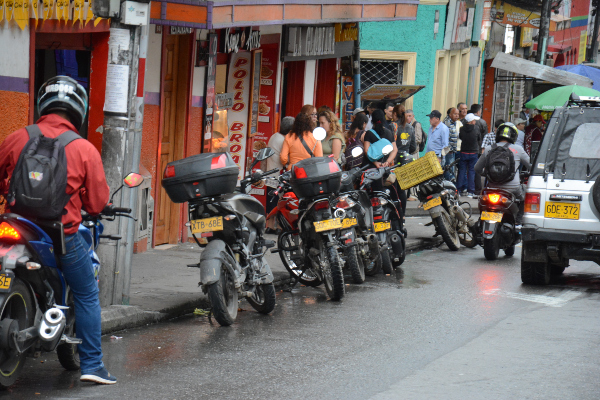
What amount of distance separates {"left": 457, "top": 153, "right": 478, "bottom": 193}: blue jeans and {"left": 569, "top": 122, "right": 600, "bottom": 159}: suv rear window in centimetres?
1132

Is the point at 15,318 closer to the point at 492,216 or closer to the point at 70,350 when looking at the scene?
the point at 70,350

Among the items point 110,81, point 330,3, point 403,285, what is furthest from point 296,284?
point 330,3

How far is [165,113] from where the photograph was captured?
12.6m

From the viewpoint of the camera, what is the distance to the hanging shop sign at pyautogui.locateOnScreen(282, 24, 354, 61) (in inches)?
632

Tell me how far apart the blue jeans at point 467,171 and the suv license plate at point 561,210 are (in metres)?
11.8

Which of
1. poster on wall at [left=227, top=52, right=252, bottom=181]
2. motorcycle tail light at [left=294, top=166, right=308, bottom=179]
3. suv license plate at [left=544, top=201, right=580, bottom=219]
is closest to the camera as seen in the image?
motorcycle tail light at [left=294, top=166, right=308, bottom=179]

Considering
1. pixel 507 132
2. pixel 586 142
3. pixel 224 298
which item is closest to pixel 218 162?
pixel 224 298

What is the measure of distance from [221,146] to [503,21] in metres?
17.6

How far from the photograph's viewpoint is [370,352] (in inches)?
284

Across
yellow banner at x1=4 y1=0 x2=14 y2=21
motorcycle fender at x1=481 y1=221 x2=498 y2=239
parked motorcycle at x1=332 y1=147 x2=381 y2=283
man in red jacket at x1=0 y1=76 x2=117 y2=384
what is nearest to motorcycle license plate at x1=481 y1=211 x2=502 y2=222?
motorcycle fender at x1=481 y1=221 x2=498 y2=239

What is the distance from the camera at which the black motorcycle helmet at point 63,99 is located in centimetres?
586

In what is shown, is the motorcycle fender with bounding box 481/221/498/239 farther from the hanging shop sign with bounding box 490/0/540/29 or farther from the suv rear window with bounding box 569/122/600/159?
the hanging shop sign with bounding box 490/0/540/29

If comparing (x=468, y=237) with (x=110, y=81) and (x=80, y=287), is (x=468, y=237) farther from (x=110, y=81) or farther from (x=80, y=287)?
(x=80, y=287)

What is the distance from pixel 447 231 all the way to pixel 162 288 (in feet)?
17.0
